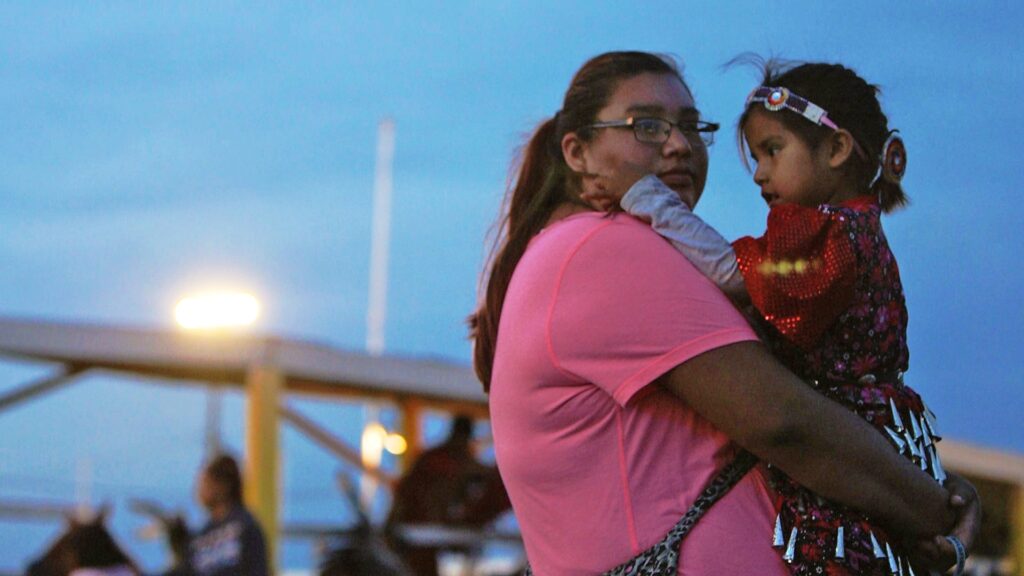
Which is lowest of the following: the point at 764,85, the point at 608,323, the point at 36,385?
the point at 608,323

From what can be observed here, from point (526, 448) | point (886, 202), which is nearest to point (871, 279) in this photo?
point (886, 202)

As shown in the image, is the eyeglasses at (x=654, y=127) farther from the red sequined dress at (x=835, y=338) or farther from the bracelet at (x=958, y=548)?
the bracelet at (x=958, y=548)

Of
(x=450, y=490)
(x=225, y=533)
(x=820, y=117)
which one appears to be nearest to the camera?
(x=820, y=117)

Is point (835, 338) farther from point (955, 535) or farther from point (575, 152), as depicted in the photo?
point (575, 152)

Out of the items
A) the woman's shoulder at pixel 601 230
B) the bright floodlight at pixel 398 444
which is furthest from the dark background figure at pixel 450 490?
the woman's shoulder at pixel 601 230

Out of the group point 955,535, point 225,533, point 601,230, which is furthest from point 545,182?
point 225,533

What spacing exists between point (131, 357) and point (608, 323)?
879 centimetres

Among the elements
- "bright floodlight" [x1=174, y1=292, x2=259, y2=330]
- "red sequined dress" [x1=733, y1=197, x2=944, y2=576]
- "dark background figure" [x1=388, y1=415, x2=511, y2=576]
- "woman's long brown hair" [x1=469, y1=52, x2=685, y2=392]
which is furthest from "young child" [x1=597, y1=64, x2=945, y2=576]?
"bright floodlight" [x1=174, y1=292, x2=259, y2=330]

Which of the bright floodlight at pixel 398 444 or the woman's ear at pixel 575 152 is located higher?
the bright floodlight at pixel 398 444

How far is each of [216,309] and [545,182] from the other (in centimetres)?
1513

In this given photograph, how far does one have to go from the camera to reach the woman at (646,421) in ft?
7.29

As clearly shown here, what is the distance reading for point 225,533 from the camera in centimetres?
802

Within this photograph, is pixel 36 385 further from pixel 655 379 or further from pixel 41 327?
pixel 655 379

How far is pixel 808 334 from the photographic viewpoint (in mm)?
2299
